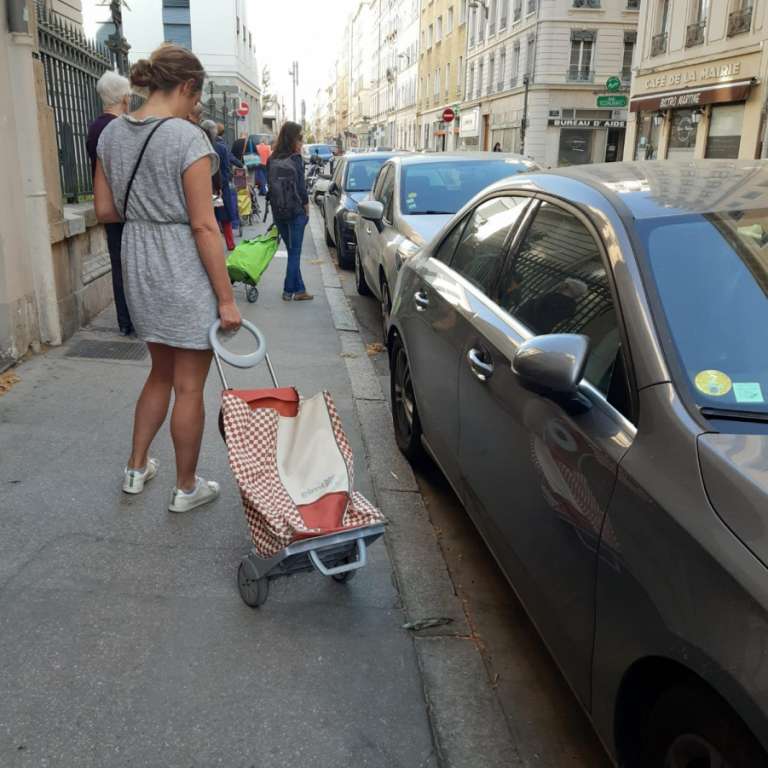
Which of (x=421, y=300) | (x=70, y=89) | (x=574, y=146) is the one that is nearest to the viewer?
(x=421, y=300)

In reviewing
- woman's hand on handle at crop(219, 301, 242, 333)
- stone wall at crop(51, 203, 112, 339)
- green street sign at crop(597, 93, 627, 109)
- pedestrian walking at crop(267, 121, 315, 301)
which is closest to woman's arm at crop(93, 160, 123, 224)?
woman's hand on handle at crop(219, 301, 242, 333)

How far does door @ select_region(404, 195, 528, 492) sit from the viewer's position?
3.34 metres

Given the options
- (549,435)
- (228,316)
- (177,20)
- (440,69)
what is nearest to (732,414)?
(549,435)

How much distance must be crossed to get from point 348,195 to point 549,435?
10080 mm

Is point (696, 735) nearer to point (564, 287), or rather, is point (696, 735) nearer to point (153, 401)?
point (564, 287)

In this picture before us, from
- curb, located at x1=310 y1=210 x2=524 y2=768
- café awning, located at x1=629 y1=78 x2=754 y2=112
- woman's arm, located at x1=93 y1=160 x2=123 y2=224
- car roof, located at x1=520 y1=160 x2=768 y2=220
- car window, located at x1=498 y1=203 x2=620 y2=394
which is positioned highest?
café awning, located at x1=629 y1=78 x2=754 y2=112

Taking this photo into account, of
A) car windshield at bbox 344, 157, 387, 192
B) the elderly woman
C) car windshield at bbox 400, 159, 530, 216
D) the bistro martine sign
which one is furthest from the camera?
the bistro martine sign

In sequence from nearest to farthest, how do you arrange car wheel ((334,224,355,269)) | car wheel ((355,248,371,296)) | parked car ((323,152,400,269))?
car wheel ((355,248,371,296)), parked car ((323,152,400,269)), car wheel ((334,224,355,269))

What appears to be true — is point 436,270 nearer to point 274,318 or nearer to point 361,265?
point 274,318

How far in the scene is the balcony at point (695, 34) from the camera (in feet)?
92.3

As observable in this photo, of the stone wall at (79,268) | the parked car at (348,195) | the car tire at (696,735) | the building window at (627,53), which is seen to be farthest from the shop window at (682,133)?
the car tire at (696,735)

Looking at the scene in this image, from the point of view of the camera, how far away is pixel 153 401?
3629mm

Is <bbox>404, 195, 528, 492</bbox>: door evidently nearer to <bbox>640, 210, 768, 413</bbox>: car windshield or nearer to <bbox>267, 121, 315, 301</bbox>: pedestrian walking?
<bbox>640, 210, 768, 413</bbox>: car windshield

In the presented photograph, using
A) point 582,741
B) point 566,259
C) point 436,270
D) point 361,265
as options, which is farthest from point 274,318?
point 582,741
